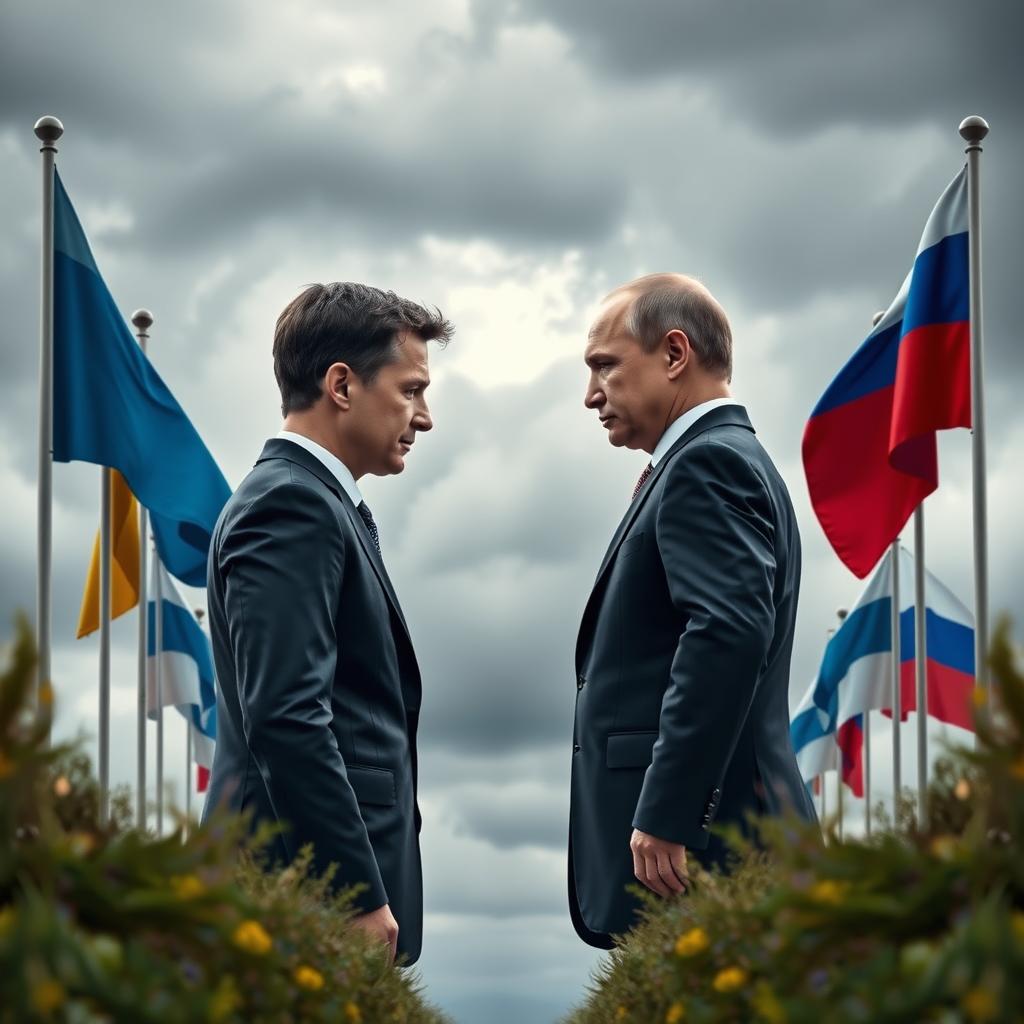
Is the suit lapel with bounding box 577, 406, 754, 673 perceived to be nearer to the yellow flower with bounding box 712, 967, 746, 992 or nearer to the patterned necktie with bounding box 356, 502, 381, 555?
the patterned necktie with bounding box 356, 502, 381, 555

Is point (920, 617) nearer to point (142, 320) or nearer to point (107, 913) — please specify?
point (142, 320)

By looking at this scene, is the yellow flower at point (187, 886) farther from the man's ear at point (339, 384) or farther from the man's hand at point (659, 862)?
the man's ear at point (339, 384)

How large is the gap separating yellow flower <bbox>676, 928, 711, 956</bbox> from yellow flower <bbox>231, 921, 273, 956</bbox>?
0.95 m

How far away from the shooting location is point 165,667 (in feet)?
62.6

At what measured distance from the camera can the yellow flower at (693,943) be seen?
329 cm

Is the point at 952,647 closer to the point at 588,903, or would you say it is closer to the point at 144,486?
the point at 144,486

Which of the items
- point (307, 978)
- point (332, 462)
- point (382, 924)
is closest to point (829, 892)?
point (307, 978)

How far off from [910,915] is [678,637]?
2.89 meters

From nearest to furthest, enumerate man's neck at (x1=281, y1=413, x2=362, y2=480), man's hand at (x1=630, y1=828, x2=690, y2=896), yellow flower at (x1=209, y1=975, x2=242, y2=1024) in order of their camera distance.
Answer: yellow flower at (x1=209, y1=975, x2=242, y2=1024) → man's hand at (x1=630, y1=828, x2=690, y2=896) → man's neck at (x1=281, y1=413, x2=362, y2=480)

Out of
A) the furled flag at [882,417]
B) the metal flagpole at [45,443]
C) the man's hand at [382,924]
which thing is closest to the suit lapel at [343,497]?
the man's hand at [382,924]

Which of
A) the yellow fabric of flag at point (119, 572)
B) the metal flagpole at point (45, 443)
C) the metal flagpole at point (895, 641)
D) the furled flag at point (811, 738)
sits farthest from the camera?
the furled flag at point (811, 738)

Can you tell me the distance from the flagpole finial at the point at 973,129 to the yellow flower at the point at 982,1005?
32.8 feet

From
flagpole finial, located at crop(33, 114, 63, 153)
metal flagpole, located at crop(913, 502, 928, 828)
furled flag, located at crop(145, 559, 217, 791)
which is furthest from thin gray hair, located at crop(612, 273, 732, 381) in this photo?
furled flag, located at crop(145, 559, 217, 791)

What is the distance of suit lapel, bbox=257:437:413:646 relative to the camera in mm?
5340
